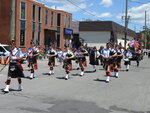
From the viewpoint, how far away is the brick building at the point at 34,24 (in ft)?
99.6

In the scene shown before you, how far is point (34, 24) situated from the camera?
3359 cm

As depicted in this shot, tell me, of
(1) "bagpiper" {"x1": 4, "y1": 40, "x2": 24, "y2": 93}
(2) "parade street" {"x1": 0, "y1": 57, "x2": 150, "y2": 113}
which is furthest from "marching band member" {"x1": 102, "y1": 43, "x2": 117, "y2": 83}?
(1) "bagpiper" {"x1": 4, "y1": 40, "x2": 24, "y2": 93}

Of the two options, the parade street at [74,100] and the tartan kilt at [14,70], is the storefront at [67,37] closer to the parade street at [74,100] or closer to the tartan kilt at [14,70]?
the parade street at [74,100]

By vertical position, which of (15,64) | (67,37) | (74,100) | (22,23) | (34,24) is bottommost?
(74,100)

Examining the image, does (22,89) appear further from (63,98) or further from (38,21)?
(38,21)

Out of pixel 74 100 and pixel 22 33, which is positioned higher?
pixel 22 33

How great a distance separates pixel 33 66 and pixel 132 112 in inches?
275

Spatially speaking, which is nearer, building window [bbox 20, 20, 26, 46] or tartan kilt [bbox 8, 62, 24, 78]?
tartan kilt [bbox 8, 62, 24, 78]

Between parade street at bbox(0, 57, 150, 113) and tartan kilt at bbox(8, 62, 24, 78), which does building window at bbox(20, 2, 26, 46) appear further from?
tartan kilt at bbox(8, 62, 24, 78)

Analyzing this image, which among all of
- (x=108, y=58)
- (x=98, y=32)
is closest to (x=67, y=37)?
(x=98, y=32)

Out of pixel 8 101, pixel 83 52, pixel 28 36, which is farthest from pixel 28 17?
pixel 8 101

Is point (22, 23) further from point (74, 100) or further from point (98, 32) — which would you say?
point (98, 32)

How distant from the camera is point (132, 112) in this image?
22.8ft

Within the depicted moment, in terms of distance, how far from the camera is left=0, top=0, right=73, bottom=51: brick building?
3036 cm
